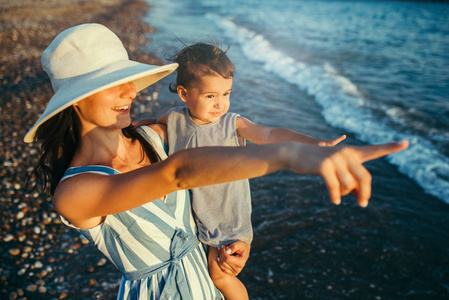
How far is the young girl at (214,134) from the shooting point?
2371 mm

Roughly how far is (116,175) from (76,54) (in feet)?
2.76

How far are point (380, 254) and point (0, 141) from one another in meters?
7.59

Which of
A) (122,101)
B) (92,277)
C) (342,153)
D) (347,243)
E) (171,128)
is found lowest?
(92,277)

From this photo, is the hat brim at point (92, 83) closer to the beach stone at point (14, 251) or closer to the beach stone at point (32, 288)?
the beach stone at point (32, 288)

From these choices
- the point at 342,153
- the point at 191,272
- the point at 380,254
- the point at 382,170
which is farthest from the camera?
the point at 382,170

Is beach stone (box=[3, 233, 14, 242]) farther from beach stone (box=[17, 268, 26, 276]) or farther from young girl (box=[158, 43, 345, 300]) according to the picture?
young girl (box=[158, 43, 345, 300])

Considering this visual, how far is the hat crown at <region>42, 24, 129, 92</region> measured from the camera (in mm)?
1858

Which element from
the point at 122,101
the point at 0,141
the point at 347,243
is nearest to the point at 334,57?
the point at 347,243

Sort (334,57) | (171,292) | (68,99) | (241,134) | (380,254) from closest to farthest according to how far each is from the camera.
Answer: (68,99) → (171,292) → (241,134) → (380,254) → (334,57)

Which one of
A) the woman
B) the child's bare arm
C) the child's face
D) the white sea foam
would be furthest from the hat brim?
the white sea foam

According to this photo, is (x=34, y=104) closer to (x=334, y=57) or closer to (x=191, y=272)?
(x=191, y=272)

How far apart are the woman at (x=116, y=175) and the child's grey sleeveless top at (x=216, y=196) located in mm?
121

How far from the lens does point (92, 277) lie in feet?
13.6

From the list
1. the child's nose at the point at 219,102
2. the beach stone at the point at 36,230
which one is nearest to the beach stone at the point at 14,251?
the beach stone at the point at 36,230
